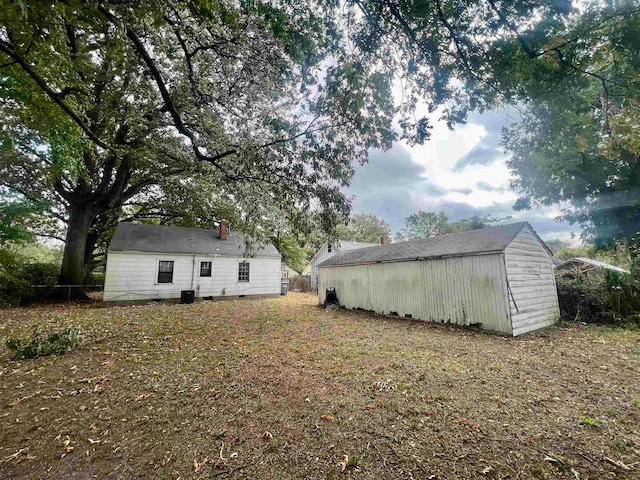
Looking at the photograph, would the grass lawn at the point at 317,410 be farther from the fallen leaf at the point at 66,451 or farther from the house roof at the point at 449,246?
the house roof at the point at 449,246

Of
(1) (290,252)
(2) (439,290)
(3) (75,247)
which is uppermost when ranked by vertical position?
(1) (290,252)

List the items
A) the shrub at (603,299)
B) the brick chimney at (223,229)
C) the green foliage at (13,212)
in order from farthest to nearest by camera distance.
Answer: the brick chimney at (223,229) < the green foliage at (13,212) < the shrub at (603,299)

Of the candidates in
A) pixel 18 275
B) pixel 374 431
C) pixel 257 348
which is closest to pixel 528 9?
pixel 374 431

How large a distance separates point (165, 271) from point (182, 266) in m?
0.87

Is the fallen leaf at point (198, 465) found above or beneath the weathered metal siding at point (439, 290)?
beneath

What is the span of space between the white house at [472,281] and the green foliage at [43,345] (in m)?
10.0

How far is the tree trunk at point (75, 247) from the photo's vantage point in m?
12.9

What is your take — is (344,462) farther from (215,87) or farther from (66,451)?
(215,87)

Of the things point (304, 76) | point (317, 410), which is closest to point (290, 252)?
point (304, 76)

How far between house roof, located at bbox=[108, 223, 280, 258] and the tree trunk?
148cm

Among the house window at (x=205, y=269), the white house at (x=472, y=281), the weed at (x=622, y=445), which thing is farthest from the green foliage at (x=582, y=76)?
the house window at (x=205, y=269)

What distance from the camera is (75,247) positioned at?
1310 cm

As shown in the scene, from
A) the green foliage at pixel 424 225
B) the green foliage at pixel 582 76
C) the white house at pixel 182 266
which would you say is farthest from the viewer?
the green foliage at pixel 424 225

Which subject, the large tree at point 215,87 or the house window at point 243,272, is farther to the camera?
the house window at point 243,272
